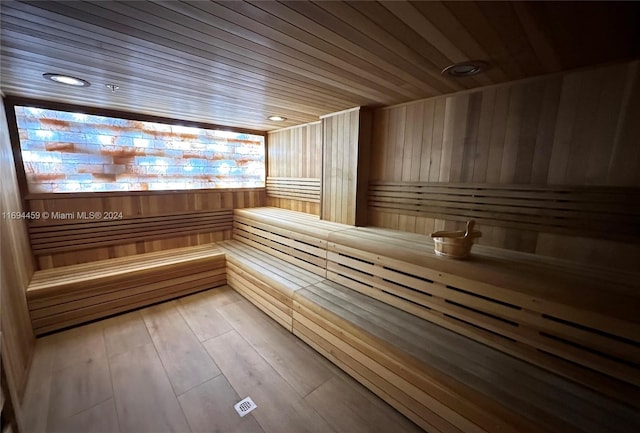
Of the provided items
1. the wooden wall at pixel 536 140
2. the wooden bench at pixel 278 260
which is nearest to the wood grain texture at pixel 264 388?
the wooden bench at pixel 278 260

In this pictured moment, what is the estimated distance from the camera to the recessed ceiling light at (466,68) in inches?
67.5

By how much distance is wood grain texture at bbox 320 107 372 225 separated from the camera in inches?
119

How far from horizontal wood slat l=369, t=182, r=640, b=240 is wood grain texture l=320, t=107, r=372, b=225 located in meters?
0.48

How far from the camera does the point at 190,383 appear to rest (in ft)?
6.52

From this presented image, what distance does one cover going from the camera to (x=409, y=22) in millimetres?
1268

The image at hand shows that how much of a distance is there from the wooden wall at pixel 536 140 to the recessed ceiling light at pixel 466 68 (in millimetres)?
474

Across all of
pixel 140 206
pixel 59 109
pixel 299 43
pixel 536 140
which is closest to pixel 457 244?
pixel 536 140

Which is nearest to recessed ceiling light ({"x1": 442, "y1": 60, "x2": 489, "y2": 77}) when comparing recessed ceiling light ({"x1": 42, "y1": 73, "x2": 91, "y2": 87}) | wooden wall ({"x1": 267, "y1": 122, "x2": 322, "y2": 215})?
wooden wall ({"x1": 267, "y1": 122, "x2": 322, "y2": 215})

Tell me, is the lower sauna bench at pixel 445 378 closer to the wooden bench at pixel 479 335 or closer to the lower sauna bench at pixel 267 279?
the wooden bench at pixel 479 335

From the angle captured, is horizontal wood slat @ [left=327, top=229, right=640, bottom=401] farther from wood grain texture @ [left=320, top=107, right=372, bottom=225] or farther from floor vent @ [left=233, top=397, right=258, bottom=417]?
floor vent @ [left=233, top=397, right=258, bottom=417]

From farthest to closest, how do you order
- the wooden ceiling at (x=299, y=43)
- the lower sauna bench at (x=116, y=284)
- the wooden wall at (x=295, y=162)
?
the wooden wall at (x=295, y=162) < the lower sauna bench at (x=116, y=284) < the wooden ceiling at (x=299, y=43)

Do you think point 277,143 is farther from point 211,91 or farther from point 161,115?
point 211,91

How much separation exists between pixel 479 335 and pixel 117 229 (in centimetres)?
411

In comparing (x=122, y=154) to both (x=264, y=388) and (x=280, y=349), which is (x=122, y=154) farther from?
(x=264, y=388)
